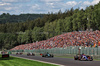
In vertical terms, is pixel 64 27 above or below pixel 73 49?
above

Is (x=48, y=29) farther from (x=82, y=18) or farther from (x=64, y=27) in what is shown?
(x=82, y=18)

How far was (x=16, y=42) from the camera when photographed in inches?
7328

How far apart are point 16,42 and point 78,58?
156 metres

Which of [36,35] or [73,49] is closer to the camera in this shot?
[73,49]

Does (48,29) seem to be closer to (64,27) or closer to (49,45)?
(64,27)

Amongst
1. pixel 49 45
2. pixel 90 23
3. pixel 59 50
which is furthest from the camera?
pixel 90 23

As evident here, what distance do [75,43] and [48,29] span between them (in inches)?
2991

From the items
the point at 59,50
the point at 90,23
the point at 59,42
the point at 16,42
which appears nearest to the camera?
the point at 59,50

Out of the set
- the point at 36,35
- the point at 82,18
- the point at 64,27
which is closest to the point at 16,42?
the point at 36,35

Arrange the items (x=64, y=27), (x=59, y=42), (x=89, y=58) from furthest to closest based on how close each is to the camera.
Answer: (x=64, y=27), (x=59, y=42), (x=89, y=58)

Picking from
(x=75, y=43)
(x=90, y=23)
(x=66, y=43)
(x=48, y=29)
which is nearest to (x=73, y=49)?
(x=75, y=43)

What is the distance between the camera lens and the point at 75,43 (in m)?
61.5

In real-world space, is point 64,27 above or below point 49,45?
above

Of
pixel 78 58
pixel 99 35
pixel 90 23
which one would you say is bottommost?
pixel 78 58
